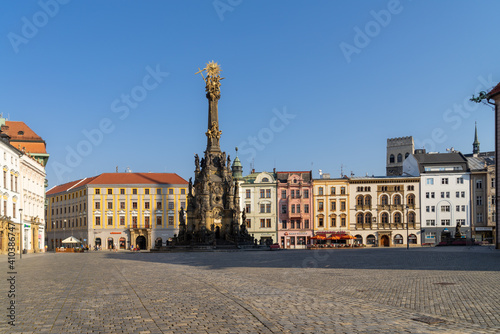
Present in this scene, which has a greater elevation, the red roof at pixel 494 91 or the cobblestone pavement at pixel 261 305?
the red roof at pixel 494 91

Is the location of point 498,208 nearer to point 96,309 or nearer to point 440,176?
point 96,309

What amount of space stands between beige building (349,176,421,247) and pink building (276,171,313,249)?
7.31m

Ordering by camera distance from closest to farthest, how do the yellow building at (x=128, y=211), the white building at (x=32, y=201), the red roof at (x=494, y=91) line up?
the red roof at (x=494, y=91) < the white building at (x=32, y=201) < the yellow building at (x=128, y=211)

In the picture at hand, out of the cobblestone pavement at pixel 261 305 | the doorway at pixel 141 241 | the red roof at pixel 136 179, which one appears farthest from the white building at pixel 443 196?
the cobblestone pavement at pixel 261 305

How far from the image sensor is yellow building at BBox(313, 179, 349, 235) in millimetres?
97812

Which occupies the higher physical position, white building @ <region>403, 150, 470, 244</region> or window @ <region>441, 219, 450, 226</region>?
white building @ <region>403, 150, 470, 244</region>

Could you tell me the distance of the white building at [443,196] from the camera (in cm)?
9494

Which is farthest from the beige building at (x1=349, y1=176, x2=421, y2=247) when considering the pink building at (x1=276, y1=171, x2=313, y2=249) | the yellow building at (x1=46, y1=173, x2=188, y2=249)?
the yellow building at (x1=46, y1=173, x2=188, y2=249)

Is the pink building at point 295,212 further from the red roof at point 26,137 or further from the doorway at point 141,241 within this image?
the red roof at point 26,137

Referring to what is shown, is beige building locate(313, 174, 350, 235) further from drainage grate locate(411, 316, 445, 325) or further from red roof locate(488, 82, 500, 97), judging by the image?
drainage grate locate(411, 316, 445, 325)

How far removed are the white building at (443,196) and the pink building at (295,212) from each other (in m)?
19.0

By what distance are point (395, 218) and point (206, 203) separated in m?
42.6

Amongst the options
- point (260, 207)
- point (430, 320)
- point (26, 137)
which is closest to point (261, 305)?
point (430, 320)

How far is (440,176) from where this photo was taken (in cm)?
9619
